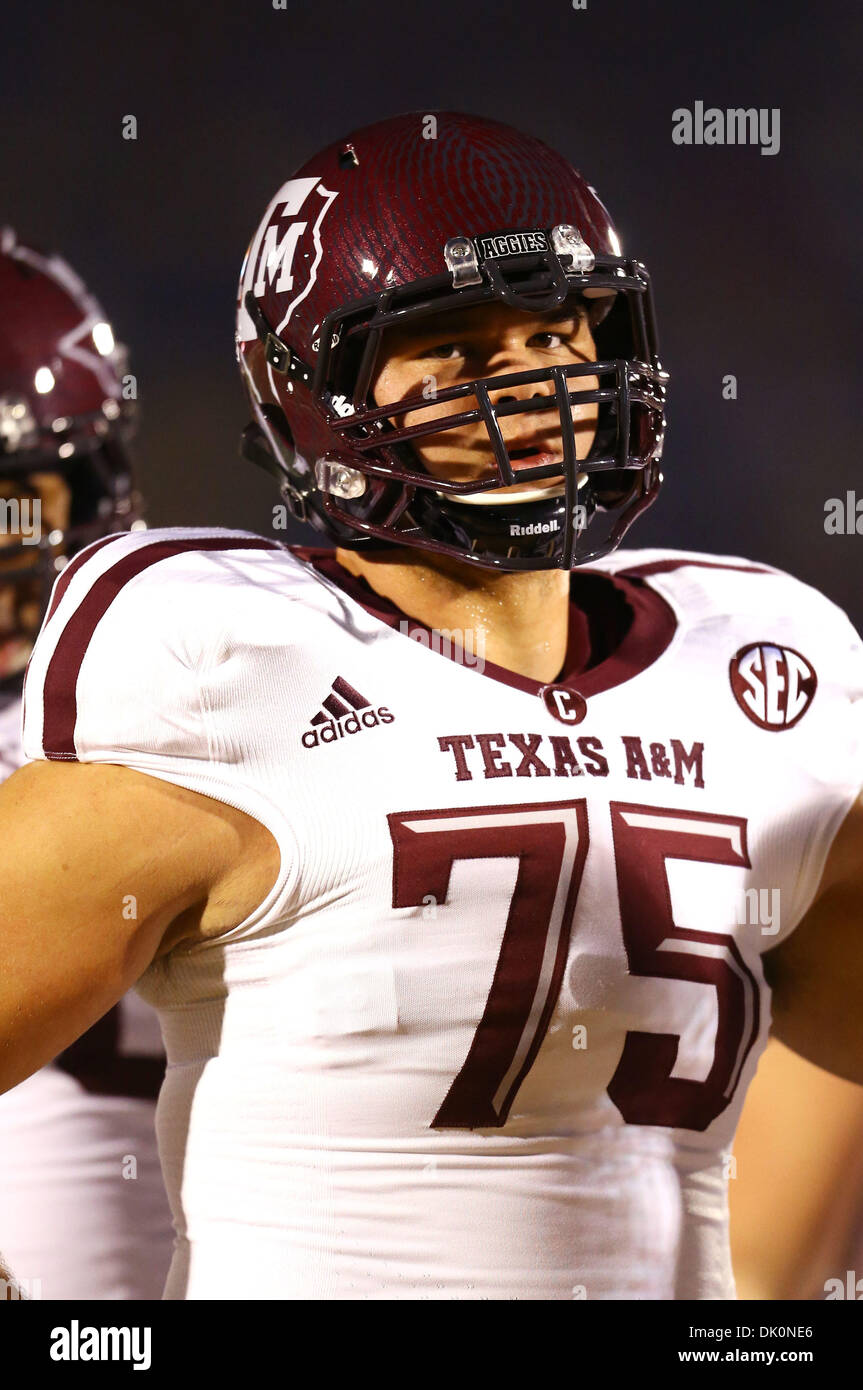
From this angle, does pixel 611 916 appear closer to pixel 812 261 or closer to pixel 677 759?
pixel 677 759

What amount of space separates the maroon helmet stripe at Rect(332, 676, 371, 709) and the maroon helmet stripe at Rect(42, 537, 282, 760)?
0.61ft

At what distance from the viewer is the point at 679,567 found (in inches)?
62.5

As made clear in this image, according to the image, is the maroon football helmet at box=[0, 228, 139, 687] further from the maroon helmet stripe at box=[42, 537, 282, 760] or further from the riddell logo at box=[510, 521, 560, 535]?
the riddell logo at box=[510, 521, 560, 535]

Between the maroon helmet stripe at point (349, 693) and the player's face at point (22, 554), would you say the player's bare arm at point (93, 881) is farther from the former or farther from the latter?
the player's face at point (22, 554)

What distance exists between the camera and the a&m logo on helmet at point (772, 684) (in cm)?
139

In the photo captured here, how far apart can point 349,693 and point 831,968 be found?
548mm

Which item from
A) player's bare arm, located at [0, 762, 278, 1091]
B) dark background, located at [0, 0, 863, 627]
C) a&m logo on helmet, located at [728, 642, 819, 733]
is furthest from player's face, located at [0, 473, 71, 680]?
a&m logo on helmet, located at [728, 642, 819, 733]

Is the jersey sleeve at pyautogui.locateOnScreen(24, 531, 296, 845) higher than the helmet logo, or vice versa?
the helmet logo

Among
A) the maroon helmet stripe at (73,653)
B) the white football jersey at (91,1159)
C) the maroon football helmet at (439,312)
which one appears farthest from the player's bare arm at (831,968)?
the white football jersey at (91,1159)

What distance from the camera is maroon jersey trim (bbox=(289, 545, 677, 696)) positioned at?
136 centimetres

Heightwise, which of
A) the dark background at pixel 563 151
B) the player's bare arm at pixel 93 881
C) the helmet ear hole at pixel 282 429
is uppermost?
the dark background at pixel 563 151

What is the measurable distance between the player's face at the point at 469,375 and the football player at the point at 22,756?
85cm

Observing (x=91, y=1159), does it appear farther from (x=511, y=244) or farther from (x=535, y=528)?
(x=511, y=244)

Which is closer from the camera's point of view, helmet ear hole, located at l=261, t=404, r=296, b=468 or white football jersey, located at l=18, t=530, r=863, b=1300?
white football jersey, located at l=18, t=530, r=863, b=1300
